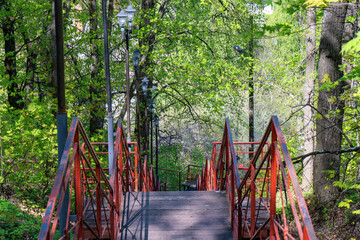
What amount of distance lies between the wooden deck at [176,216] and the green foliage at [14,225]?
1.79 m

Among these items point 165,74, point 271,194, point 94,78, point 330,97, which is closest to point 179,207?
point 271,194

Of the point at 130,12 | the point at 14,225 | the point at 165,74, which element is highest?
the point at 130,12

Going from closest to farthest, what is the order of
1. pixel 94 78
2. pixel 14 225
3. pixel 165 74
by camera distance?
pixel 14 225, pixel 94 78, pixel 165 74

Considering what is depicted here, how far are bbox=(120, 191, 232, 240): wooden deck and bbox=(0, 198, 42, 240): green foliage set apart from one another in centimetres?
179

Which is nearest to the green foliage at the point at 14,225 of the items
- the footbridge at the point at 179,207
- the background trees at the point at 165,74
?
the footbridge at the point at 179,207

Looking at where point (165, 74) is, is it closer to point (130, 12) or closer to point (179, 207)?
point (130, 12)

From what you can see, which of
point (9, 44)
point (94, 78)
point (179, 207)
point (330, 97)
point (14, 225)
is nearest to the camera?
point (179, 207)

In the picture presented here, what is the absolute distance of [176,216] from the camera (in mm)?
5383

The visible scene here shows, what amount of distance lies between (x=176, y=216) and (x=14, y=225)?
9.69 ft

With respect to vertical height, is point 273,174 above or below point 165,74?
below

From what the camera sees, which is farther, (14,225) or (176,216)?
(14,225)

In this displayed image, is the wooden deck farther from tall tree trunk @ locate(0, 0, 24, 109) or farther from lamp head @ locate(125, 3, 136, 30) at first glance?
tall tree trunk @ locate(0, 0, 24, 109)

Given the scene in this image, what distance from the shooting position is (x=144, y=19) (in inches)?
585

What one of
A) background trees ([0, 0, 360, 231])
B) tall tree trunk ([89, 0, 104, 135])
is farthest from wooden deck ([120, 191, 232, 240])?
tall tree trunk ([89, 0, 104, 135])
